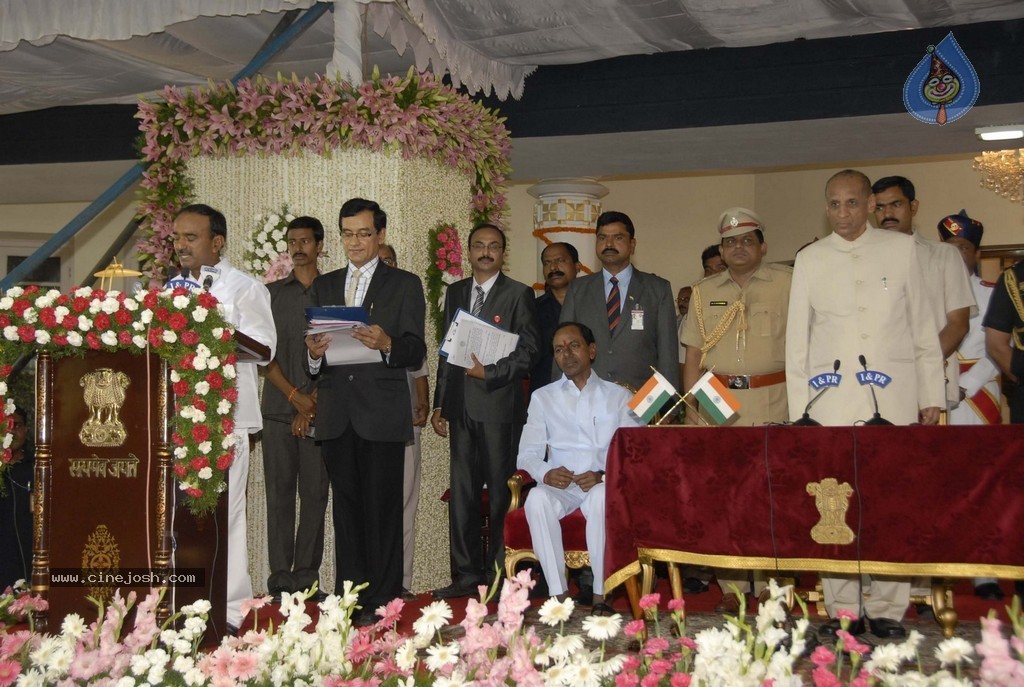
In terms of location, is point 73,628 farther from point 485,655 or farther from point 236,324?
point 236,324

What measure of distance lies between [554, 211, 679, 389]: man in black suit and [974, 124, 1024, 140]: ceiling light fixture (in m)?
3.93

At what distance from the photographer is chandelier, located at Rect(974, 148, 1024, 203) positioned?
10.6 metres

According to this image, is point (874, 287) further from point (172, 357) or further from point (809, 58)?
point (809, 58)

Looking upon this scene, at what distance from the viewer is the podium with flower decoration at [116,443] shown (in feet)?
14.3

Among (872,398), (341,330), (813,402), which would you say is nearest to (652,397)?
(813,402)

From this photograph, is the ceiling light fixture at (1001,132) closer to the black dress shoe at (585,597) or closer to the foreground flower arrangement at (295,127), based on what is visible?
the foreground flower arrangement at (295,127)

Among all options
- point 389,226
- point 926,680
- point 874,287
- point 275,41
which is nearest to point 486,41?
point 275,41

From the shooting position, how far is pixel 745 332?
555cm

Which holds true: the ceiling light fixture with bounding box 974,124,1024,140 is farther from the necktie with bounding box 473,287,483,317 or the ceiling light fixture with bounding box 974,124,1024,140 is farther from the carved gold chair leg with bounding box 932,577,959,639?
the carved gold chair leg with bounding box 932,577,959,639

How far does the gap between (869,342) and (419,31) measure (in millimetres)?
3998

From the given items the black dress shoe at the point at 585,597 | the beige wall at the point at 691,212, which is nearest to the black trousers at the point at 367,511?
the black dress shoe at the point at 585,597

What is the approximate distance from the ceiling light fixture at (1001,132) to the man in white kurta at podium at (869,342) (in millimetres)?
→ 4296

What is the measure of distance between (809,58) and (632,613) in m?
4.96

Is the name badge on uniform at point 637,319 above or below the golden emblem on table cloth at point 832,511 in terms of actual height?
above
